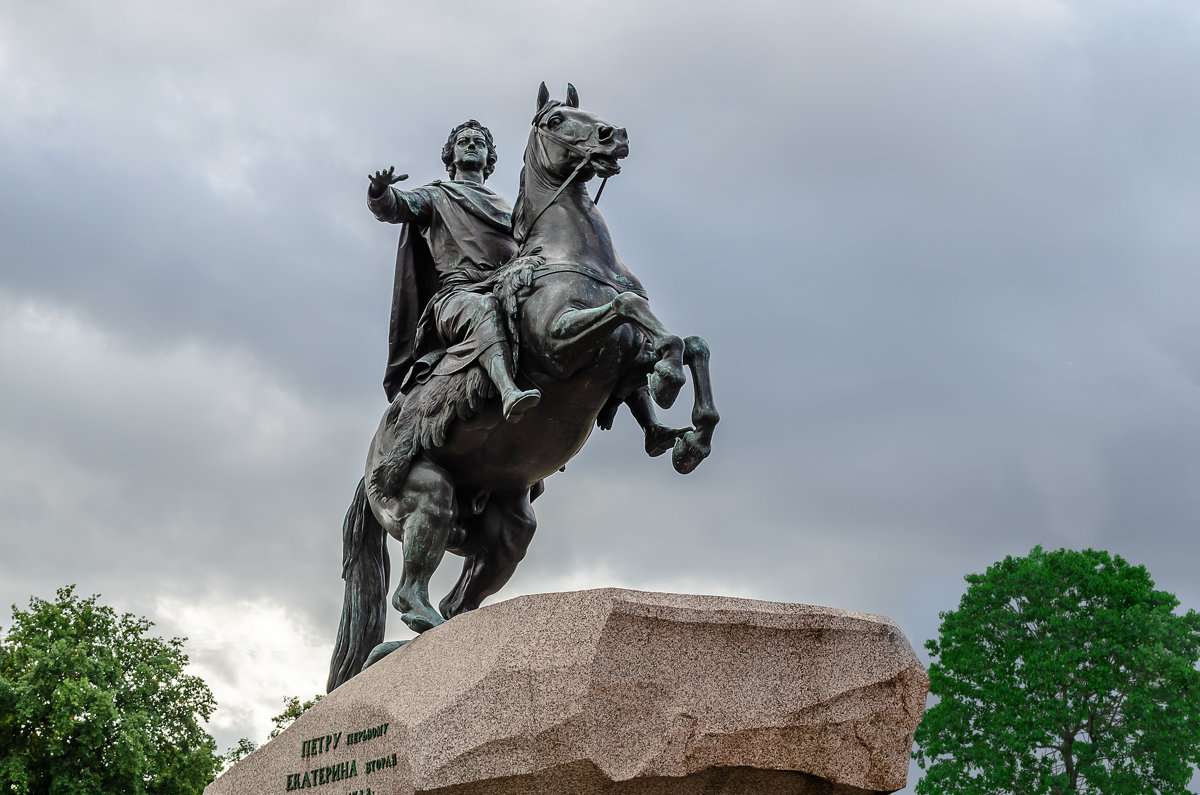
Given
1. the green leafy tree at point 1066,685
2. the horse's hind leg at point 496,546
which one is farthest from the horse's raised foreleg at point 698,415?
the green leafy tree at point 1066,685

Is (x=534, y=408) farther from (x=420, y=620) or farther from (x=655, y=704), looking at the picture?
(x=655, y=704)

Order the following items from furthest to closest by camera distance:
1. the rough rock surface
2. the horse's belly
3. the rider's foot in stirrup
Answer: the horse's belly → the rider's foot in stirrup → the rough rock surface

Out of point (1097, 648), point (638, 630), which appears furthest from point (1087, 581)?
point (638, 630)

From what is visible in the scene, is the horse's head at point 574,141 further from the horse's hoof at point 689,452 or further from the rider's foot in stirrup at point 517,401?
the horse's hoof at point 689,452

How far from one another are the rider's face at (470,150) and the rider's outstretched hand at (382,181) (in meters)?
0.95

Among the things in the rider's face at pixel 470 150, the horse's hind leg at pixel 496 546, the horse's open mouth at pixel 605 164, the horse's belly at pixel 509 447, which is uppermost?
the rider's face at pixel 470 150

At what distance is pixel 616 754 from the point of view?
5793 mm

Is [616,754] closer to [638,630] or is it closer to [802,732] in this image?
[638,630]

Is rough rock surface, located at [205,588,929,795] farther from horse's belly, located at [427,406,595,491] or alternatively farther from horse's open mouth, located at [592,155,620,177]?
horse's open mouth, located at [592,155,620,177]

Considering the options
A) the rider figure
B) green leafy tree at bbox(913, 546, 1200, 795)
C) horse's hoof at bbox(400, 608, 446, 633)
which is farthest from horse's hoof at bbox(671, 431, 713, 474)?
green leafy tree at bbox(913, 546, 1200, 795)

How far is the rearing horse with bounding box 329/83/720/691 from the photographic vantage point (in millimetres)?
7512

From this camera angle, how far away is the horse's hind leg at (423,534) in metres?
8.07

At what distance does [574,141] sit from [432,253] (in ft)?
5.36

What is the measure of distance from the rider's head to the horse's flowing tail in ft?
8.58
